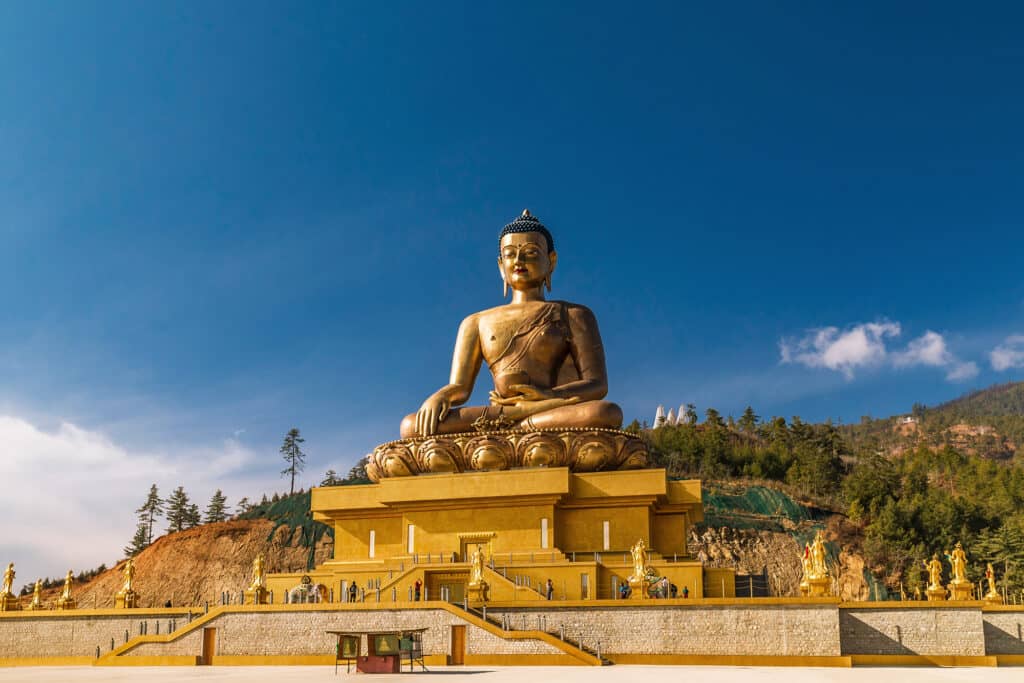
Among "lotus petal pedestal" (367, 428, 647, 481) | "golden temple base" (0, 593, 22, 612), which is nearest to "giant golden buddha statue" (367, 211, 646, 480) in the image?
"lotus petal pedestal" (367, 428, 647, 481)

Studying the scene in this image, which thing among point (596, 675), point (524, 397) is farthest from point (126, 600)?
point (596, 675)

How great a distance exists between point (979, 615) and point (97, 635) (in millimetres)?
14854

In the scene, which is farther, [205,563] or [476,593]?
[205,563]

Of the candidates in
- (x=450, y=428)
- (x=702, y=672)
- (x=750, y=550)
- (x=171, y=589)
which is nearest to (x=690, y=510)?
(x=450, y=428)

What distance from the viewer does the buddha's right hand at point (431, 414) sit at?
2184 centimetres

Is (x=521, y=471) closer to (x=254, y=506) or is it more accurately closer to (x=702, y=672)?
(x=702, y=672)

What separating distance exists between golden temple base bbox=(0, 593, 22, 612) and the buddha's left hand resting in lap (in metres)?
8.55

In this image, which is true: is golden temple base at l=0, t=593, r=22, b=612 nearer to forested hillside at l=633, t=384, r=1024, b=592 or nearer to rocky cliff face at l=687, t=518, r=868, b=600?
rocky cliff face at l=687, t=518, r=868, b=600

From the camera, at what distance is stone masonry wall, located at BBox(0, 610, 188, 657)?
18.2 m

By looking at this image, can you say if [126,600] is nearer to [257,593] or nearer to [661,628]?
[257,593]

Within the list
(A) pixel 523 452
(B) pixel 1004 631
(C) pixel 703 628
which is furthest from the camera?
(A) pixel 523 452

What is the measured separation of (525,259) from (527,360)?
263 centimetres

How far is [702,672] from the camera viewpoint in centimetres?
1339

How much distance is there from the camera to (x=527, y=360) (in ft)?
74.9
